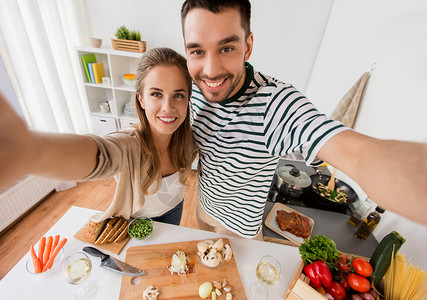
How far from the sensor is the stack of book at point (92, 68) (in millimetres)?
2420

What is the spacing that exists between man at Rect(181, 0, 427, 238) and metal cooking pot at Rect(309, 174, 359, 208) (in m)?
0.59

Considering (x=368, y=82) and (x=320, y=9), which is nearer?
(x=368, y=82)

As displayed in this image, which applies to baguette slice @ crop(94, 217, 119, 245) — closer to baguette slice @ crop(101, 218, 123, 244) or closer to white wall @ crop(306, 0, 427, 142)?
baguette slice @ crop(101, 218, 123, 244)

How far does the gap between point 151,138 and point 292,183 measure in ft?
3.43

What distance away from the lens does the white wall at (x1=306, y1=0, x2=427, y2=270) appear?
99 cm

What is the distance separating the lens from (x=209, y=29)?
71cm

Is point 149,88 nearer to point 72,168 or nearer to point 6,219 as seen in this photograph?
point 72,168

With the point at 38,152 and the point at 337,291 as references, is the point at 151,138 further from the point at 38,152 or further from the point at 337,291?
the point at 337,291

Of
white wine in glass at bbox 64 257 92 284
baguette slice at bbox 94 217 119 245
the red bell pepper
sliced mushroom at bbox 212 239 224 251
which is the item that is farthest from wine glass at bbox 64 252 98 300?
the red bell pepper

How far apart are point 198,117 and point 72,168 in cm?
61

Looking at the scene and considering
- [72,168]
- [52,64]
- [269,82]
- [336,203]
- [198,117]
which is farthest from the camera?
[52,64]

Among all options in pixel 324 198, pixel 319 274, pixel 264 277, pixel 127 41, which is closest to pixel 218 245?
pixel 264 277

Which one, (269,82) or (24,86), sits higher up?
(269,82)

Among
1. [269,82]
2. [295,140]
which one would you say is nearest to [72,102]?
[269,82]
